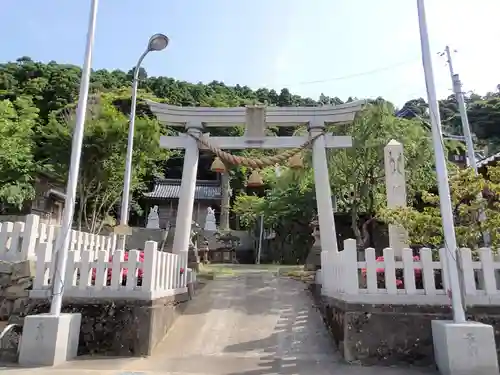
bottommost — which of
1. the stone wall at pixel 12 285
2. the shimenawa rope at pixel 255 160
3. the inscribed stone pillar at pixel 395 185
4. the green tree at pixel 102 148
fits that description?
the stone wall at pixel 12 285

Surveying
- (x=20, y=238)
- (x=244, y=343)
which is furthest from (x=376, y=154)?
(x=20, y=238)

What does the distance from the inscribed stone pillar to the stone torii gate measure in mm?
1121

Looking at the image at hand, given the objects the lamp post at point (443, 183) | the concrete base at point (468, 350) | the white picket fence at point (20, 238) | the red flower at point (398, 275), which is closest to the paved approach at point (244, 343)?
the concrete base at point (468, 350)

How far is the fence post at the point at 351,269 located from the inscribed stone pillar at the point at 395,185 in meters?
3.78

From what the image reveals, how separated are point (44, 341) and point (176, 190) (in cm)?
2816

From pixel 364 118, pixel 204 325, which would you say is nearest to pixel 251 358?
pixel 204 325

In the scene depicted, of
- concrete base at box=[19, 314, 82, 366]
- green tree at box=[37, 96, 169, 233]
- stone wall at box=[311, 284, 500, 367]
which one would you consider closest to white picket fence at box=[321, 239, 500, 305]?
stone wall at box=[311, 284, 500, 367]

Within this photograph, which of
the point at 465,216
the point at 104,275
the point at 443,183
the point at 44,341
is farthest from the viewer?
the point at 465,216

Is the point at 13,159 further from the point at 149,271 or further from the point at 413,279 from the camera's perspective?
the point at 413,279

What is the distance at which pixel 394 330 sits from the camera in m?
5.72

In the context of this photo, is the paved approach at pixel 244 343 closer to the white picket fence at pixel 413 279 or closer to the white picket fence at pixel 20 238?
the white picket fence at pixel 413 279

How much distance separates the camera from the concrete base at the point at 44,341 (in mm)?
5367

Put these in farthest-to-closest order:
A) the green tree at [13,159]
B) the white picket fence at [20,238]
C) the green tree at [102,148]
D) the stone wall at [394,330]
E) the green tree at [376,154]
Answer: the green tree at [102,148] < the green tree at [13,159] < the green tree at [376,154] < the white picket fence at [20,238] < the stone wall at [394,330]

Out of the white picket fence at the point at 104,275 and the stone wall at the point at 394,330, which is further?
the white picket fence at the point at 104,275
